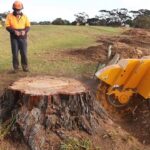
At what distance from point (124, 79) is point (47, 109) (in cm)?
199

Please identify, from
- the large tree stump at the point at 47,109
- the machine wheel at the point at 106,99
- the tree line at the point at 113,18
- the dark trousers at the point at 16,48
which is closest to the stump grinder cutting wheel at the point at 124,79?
the machine wheel at the point at 106,99

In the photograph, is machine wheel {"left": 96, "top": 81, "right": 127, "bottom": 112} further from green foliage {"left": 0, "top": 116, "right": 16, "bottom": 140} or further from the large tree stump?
green foliage {"left": 0, "top": 116, "right": 16, "bottom": 140}

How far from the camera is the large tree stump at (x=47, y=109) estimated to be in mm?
6180

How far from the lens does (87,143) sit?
6.21m

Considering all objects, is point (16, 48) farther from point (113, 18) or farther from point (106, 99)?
point (113, 18)

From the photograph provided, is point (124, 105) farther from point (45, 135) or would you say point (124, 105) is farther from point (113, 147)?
point (45, 135)

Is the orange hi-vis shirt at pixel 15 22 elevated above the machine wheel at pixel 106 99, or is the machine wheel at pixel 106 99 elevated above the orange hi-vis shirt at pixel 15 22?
the orange hi-vis shirt at pixel 15 22

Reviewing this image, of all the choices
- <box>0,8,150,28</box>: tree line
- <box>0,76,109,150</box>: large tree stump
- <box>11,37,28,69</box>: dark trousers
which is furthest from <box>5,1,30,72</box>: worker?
<box>0,8,150,28</box>: tree line

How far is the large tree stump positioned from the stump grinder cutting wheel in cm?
113

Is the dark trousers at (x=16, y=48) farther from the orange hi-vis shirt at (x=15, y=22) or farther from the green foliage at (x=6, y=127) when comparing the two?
the green foliage at (x=6, y=127)

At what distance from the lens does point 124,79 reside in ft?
25.7

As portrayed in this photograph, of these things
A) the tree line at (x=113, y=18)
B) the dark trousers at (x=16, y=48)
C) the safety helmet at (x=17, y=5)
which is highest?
the safety helmet at (x=17, y=5)

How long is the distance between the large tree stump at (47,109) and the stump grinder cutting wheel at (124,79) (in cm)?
113

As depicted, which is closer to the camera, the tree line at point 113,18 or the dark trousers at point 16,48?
the dark trousers at point 16,48
